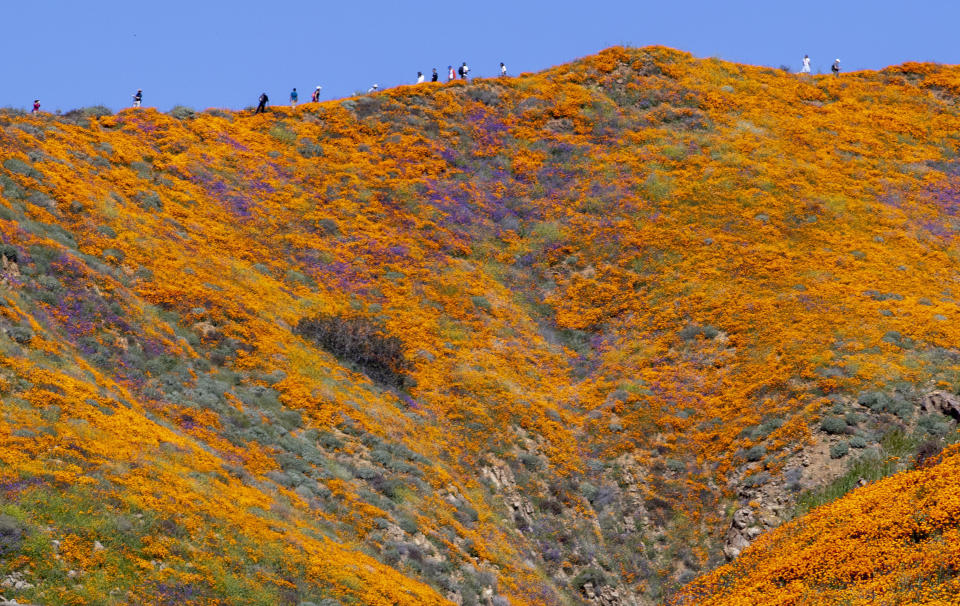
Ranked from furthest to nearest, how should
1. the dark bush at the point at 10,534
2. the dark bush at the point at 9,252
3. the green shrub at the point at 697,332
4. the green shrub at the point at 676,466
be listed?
1. the green shrub at the point at 697,332
2. the green shrub at the point at 676,466
3. the dark bush at the point at 9,252
4. the dark bush at the point at 10,534

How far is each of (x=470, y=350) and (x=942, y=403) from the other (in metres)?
19.9

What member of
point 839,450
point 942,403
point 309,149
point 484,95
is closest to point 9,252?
point 309,149

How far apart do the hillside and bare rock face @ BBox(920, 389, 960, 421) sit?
114 millimetres

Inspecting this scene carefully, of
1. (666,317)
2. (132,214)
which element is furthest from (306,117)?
(666,317)

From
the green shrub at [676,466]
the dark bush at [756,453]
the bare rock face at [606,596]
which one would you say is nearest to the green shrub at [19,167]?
the bare rock face at [606,596]

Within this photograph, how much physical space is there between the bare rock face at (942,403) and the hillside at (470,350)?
114 mm

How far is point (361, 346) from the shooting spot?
38.2m

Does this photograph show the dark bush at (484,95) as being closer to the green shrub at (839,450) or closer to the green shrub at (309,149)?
the green shrub at (309,149)

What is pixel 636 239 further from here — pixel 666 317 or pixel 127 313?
pixel 127 313

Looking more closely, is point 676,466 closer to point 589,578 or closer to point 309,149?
point 589,578

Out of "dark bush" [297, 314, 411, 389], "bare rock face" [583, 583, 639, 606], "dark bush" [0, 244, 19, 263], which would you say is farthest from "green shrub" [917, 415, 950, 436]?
"dark bush" [0, 244, 19, 263]

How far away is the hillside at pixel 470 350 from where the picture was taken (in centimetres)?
2262

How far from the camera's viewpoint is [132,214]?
39.5 meters

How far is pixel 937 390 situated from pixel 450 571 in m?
20.6
